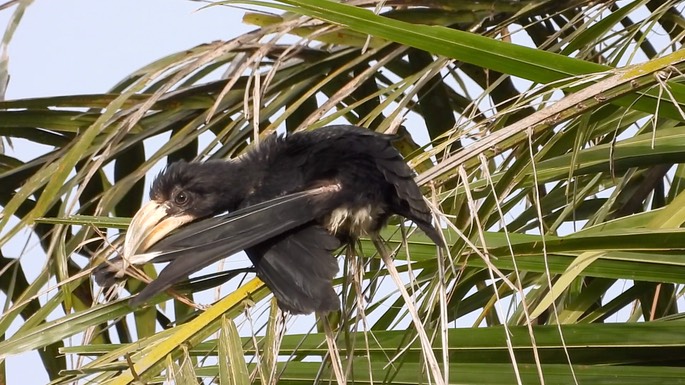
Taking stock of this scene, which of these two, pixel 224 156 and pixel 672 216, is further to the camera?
pixel 224 156

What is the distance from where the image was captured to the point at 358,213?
130cm

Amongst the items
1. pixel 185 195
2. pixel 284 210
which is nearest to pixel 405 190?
pixel 284 210

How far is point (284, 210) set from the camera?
49.3 inches

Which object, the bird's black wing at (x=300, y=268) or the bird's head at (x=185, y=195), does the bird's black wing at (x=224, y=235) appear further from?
the bird's head at (x=185, y=195)

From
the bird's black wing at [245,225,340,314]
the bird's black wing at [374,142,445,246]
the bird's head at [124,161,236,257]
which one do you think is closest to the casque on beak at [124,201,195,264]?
the bird's head at [124,161,236,257]

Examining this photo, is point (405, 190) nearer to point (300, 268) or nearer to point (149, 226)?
point (300, 268)

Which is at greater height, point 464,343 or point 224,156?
point 224,156

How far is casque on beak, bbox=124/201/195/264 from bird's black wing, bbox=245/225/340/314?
0.50 ft

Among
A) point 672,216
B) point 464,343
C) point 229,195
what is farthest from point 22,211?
point 672,216

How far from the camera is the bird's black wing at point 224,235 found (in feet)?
3.59

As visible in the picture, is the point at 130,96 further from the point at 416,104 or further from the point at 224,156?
the point at 416,104

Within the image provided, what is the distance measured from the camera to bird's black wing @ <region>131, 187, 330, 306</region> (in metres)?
1.09

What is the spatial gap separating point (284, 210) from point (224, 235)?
0.10 m

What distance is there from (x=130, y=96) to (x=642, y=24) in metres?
0.89
